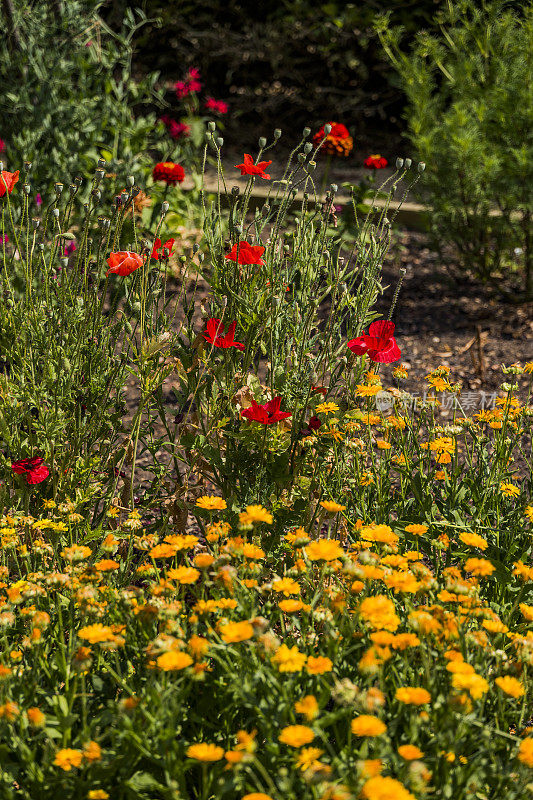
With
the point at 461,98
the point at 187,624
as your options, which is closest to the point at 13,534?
the point at 187,624

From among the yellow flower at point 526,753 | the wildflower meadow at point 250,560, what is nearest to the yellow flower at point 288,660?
the wildflower meadow at point 250,560

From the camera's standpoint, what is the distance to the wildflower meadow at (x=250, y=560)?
1.34 m

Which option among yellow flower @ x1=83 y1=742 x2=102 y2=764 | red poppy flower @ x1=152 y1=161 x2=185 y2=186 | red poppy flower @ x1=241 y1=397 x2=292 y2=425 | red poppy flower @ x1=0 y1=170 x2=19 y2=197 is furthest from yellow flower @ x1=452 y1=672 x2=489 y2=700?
red poppy flower @ x1=152 y1=161 x2=185 y2=186

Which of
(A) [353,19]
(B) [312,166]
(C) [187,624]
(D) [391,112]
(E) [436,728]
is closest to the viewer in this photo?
(E) [436,728]

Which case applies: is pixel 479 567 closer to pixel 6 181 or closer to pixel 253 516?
pixel 253 516

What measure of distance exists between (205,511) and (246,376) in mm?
400

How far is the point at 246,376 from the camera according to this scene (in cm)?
222

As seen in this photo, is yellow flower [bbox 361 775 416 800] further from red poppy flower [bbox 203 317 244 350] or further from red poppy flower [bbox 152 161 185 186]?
red poppy flower [bbox 152 161 185 186]

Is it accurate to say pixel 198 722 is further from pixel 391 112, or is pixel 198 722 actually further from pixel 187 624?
pixel 391 112

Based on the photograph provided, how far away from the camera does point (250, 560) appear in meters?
1.72

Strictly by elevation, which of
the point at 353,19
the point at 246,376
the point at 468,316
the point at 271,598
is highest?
the point at 353,19

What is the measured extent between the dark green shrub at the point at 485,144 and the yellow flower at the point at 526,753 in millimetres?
3129

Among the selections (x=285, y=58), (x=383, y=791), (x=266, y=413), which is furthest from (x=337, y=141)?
(x=285, y=58)

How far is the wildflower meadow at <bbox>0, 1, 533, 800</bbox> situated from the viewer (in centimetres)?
134
